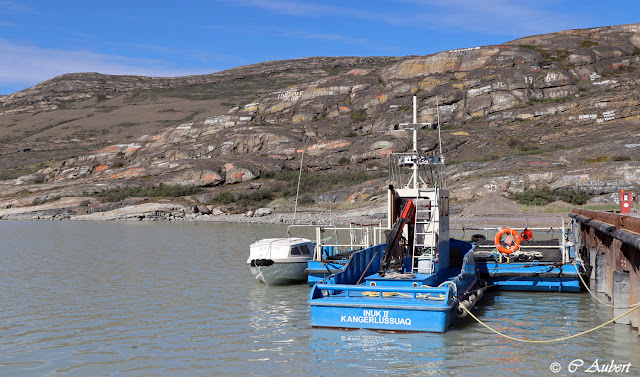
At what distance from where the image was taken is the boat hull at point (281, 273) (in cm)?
2358

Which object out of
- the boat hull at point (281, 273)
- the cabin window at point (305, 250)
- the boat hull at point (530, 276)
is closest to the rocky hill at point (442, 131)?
the cabin window at point (305, 250)

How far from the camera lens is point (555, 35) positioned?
431 feet

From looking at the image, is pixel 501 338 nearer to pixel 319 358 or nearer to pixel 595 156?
pixel 319 358

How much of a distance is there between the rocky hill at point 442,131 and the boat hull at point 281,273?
45182 millimetres

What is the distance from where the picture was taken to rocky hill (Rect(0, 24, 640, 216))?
73.2m

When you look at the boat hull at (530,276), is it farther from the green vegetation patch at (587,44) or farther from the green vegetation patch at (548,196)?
the green vegetation patch at (587,44)

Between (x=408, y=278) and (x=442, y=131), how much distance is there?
83992 mm

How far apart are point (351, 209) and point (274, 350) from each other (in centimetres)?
5589

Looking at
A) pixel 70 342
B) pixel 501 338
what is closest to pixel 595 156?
pixel 501 338

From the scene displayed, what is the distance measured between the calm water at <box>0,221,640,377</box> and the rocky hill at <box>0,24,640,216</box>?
158 feet

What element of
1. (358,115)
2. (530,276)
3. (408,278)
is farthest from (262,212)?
(408,278)

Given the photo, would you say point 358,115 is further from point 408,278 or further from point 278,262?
point 408,278

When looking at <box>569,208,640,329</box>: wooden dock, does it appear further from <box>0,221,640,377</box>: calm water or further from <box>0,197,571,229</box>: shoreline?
<box>0,197,571,229</box>: shoreline

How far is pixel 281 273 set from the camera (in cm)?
2395
